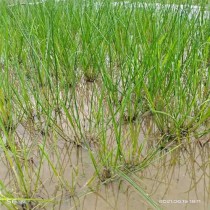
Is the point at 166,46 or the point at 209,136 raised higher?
the point at 166,46

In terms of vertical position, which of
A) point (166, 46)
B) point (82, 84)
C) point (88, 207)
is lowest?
point (88, 207)

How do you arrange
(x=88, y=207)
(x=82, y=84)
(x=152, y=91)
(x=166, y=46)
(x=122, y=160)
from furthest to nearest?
(x=82, y=84) < (x=166, y=46) < (x=152, y=91) < (x=122, y=160) < (x=88, y=207)

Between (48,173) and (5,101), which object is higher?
(5,101)

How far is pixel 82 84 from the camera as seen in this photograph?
119 cm

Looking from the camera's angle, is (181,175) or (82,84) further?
(82,84)

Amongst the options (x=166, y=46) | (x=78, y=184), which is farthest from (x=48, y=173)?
(x=166, y=46)

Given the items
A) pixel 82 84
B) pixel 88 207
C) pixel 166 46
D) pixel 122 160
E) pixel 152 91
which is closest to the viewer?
pixel 88 207

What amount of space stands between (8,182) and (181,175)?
0.45m

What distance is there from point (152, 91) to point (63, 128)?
0.32 meters

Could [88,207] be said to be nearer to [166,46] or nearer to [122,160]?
[122,160]

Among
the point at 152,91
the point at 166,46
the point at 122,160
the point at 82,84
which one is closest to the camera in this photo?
the point at 122,160

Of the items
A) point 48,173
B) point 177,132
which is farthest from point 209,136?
point 48,173

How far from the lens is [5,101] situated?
0.93 meters

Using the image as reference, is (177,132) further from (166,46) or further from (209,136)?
(166,46)
